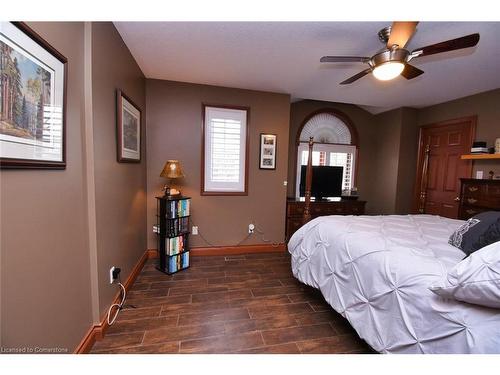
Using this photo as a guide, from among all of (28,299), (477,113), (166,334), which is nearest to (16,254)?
(28,299)

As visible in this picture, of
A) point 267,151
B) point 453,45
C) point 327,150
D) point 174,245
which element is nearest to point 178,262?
point 174,245

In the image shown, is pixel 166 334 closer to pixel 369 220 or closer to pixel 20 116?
pixel 20 116

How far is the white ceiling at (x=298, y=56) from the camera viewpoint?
A: 176 centimetres

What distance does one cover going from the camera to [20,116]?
907 mm

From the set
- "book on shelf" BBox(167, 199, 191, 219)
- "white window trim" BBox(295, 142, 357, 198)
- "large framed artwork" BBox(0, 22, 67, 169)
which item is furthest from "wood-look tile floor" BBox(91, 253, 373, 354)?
"white window trim" BBox(295, 142, 357, 198)

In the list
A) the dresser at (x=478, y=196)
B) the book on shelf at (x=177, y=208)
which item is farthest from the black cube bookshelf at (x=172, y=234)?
the dresser at (x=478, y=196)

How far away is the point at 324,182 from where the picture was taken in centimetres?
393

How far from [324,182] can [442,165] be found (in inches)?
74.4

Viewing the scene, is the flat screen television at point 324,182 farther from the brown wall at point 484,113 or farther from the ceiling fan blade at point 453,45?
the ceiling fan blade at point 453,45

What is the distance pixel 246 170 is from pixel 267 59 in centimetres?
148

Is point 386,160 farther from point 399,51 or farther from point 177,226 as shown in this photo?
point 177,226

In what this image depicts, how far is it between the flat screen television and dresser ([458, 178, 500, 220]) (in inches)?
64.7

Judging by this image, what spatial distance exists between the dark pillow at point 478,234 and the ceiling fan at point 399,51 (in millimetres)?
1167

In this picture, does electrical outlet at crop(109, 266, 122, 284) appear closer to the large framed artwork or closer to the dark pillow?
the large framed artwork
